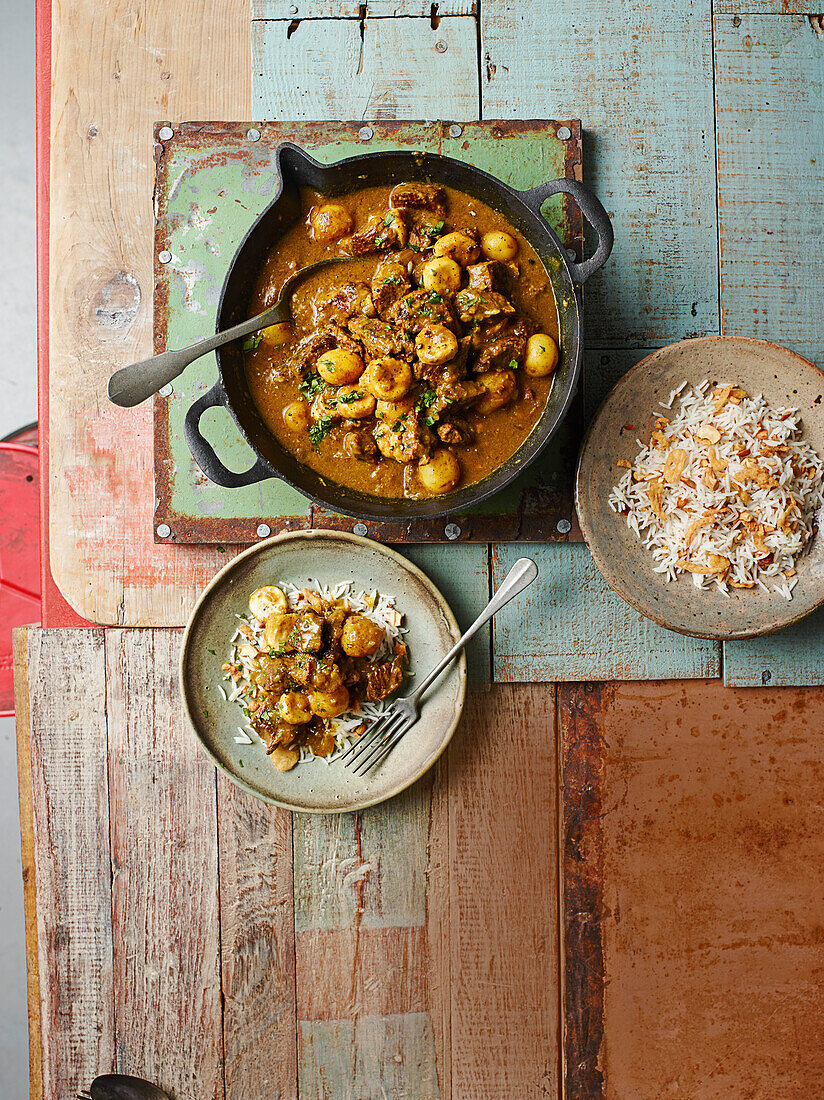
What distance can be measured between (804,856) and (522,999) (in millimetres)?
769

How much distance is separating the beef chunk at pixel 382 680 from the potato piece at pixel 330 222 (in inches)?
36.4

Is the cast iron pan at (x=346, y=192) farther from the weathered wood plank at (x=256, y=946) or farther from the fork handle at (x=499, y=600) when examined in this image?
the weathered wood plank at (x=256, y=946)

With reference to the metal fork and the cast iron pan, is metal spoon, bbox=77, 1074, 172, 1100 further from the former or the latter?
the cast iron pan

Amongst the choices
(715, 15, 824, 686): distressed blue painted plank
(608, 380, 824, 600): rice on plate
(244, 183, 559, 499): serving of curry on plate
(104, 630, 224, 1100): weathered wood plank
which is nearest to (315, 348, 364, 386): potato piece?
(244, 183, 559, 499): serving of curry on plate

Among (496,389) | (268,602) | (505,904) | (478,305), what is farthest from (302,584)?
(505,904)

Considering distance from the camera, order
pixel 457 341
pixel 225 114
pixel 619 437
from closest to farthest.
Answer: pixel 457 341, pixel 619 437, pixel 225 114

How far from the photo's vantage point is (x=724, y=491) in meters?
1.57

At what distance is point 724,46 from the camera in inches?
69.6

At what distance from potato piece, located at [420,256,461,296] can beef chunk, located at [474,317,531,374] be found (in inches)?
5.3

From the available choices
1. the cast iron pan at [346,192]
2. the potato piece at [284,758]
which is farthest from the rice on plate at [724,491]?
the potato piece at [284,758]

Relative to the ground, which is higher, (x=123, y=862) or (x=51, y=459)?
(x=51, y=459)

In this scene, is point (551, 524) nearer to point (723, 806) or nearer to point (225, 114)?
point (723, 806)

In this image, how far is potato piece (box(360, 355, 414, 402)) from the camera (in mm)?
1438

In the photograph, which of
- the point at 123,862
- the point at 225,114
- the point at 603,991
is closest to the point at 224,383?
the point at 225,114
